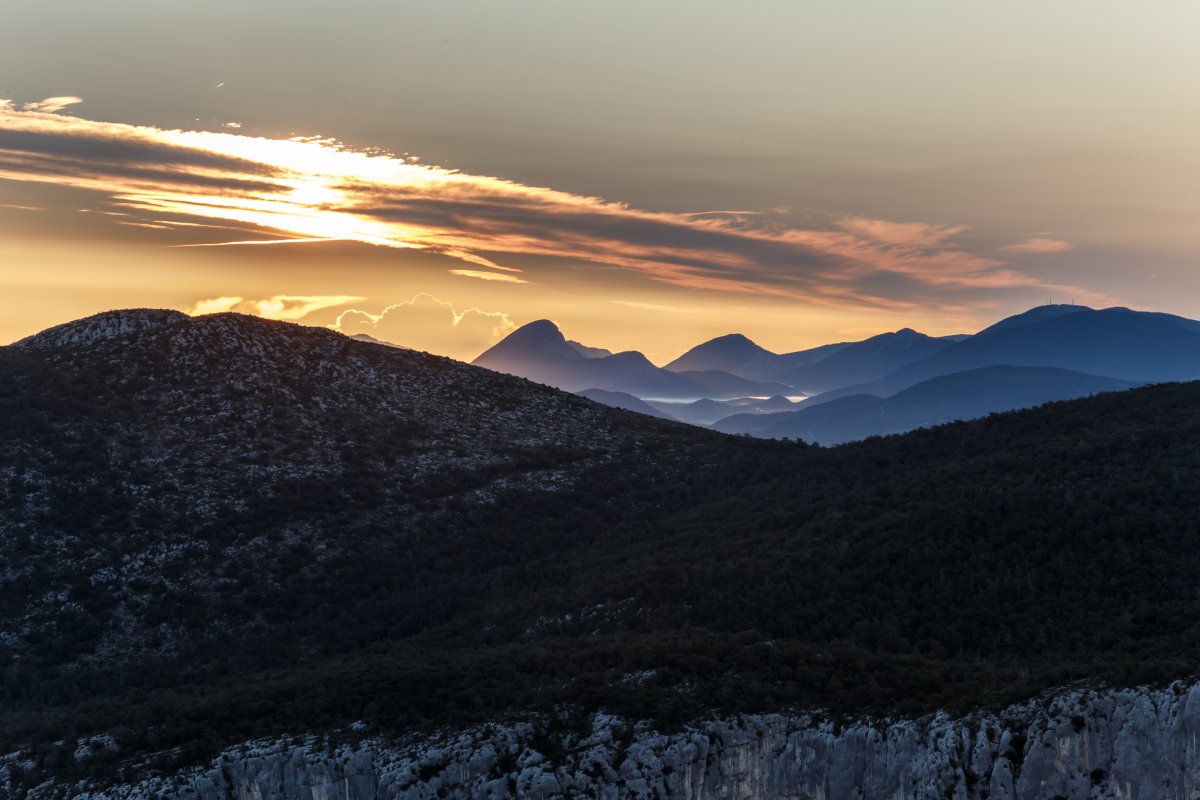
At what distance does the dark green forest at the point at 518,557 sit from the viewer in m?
32.2

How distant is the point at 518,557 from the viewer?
60.0 meters

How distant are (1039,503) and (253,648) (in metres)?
38.9

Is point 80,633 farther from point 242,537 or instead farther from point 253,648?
point 242,537

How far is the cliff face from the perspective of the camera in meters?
25.2

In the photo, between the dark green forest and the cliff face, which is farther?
the dark green forest

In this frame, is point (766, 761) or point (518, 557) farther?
point (518, 557)

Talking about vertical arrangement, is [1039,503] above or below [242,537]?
above

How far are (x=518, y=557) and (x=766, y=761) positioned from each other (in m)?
33.2

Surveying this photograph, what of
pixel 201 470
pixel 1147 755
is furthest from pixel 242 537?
pixel 1147 755

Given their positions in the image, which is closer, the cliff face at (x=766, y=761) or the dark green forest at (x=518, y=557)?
the cliff face at (x=766, y=761)

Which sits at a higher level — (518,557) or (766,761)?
(766,761)

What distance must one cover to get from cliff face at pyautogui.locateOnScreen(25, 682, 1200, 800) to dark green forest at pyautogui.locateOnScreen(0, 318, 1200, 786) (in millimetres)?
1054

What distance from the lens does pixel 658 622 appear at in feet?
141

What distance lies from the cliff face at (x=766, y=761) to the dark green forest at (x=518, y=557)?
105 cm
